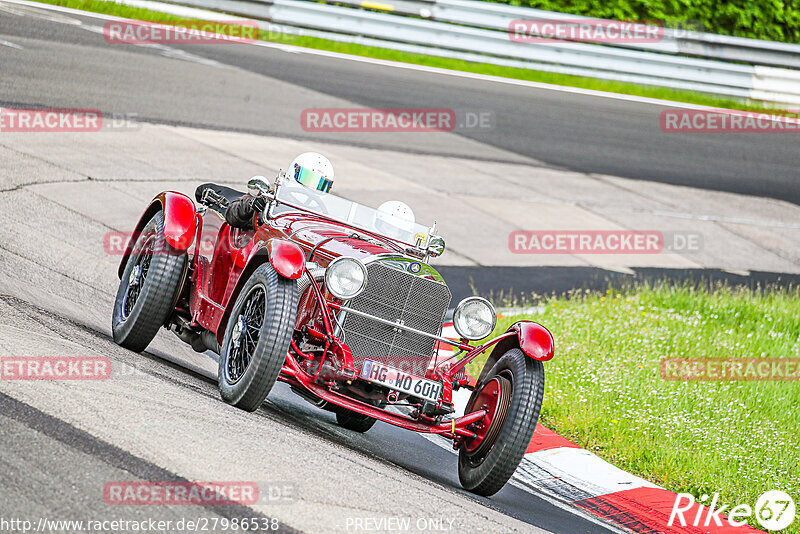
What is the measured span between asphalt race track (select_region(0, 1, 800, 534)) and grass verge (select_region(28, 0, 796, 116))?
0.89 metres

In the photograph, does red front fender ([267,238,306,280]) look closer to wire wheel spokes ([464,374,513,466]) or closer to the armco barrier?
wire wheel spokes ([464,374,513,466])

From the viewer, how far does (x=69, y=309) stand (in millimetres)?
7469

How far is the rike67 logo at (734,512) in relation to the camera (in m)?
6.43

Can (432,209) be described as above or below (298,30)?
below

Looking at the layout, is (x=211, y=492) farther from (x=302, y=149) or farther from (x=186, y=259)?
(x=302, y=149)

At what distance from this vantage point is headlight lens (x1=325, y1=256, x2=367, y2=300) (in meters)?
5.89

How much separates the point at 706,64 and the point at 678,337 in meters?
13.8

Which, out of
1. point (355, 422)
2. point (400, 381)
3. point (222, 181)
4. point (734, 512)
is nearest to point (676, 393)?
point (734, 512)

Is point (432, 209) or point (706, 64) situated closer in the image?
point (432, 209)

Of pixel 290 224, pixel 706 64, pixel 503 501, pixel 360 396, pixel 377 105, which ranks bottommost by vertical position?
pixel 503 501

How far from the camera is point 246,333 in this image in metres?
5.91

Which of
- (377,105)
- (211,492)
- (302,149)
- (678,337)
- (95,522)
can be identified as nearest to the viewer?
(95,522)

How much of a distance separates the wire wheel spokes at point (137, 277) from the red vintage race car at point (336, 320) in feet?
0.04

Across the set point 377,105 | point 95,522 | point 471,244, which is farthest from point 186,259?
point 377,105
